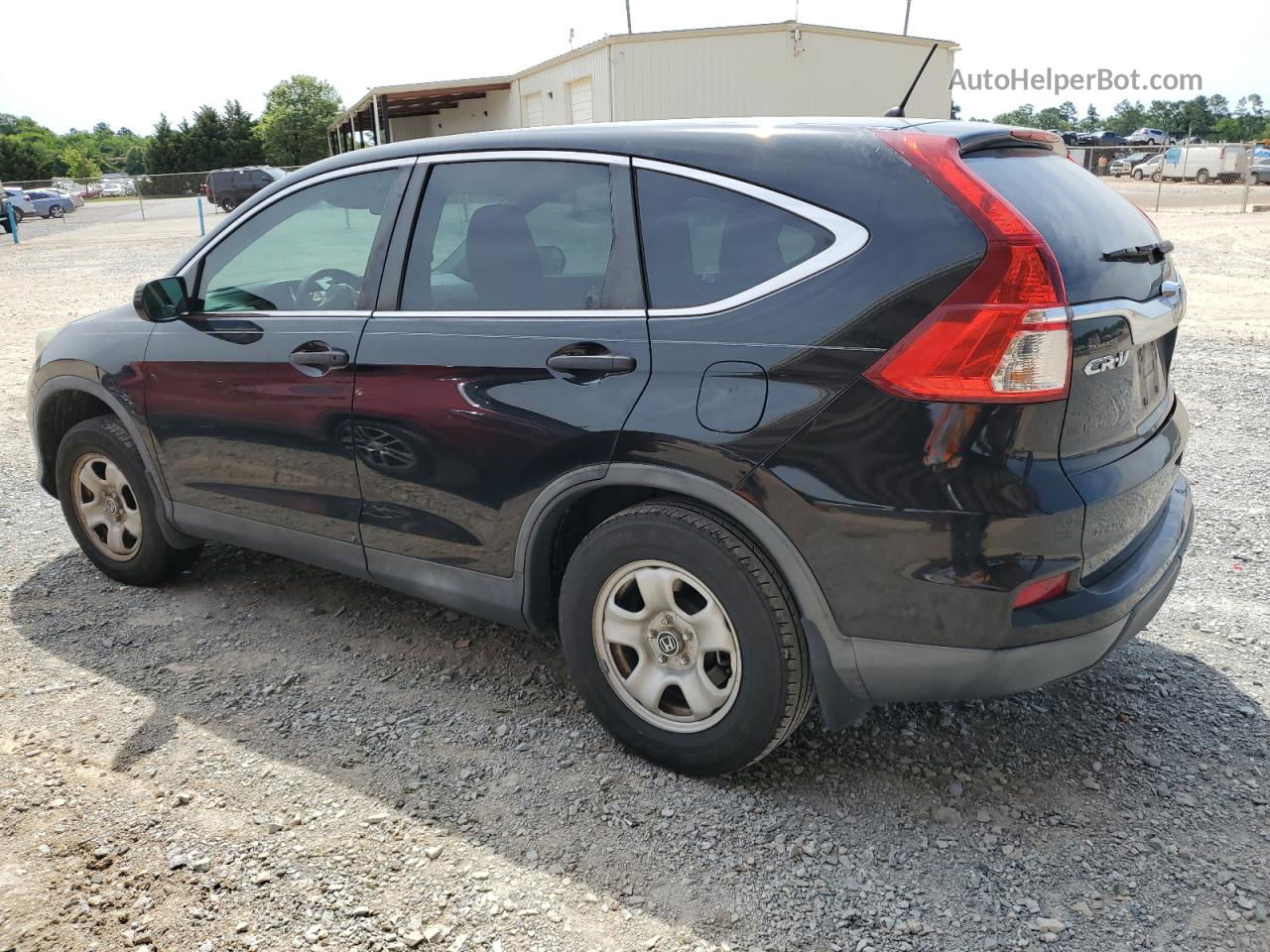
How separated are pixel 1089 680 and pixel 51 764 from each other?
11.1ft

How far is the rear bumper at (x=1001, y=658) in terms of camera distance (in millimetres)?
2467

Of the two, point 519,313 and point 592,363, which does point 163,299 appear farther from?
point 592,363

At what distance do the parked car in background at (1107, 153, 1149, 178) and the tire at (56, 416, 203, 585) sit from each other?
51.2 m

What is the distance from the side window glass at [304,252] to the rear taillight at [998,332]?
6.52 feet

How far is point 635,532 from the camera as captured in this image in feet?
9.21

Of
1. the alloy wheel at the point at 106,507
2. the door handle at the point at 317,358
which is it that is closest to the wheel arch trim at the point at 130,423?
the alloy wheel at the point at 106,507

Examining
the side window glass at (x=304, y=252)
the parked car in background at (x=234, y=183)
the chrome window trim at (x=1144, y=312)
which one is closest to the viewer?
the chrome window trim at (x=1144, y=312)

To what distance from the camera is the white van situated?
1532 inches

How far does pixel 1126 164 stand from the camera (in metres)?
49.2

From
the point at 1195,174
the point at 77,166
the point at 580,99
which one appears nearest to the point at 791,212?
the point at 580,99

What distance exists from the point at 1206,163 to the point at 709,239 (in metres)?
45.1

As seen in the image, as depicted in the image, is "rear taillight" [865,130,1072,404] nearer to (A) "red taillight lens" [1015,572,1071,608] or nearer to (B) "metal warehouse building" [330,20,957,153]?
(A) "red taillight lens" [1015,572,1071,608]

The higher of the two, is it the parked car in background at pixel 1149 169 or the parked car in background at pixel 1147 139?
the parked car in background at pixel 1147 139

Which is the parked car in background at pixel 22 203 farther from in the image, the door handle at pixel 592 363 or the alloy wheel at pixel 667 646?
the alloy wheel at pixel 667 646
